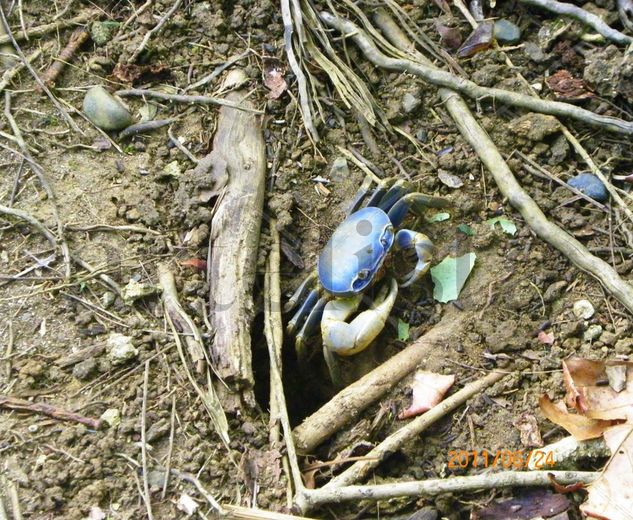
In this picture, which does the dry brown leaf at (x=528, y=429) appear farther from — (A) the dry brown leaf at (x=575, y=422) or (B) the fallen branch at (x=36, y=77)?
(B) the fallen branch at (x=36, y=77)

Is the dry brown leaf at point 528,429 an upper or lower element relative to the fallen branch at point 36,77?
lower

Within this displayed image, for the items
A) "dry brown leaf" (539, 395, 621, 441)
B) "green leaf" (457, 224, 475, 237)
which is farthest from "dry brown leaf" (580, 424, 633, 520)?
"green leaf" (457, 224, 475, 237)

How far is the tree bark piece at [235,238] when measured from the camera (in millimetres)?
3221

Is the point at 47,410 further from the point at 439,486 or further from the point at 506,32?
the point at 506,32

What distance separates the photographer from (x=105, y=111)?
380 cm

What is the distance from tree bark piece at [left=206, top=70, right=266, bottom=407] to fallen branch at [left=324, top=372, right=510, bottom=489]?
1.90 ft

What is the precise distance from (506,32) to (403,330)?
1839mm

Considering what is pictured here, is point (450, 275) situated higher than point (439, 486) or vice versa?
point (450, 275)

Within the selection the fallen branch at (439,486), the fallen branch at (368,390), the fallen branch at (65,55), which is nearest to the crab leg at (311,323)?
the fallen branch at (368,390)

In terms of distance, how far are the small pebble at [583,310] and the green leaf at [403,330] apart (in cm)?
84

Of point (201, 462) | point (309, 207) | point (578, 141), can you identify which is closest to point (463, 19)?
point (578, 141)

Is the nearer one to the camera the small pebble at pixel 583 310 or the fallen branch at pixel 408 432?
the fallen branch at pixel 408 432

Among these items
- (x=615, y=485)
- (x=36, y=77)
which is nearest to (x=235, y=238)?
(x=36, y=77)

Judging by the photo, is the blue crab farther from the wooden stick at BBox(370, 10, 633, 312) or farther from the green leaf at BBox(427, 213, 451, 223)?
the wooden stick at BBox(370, 10, 633, 312)
